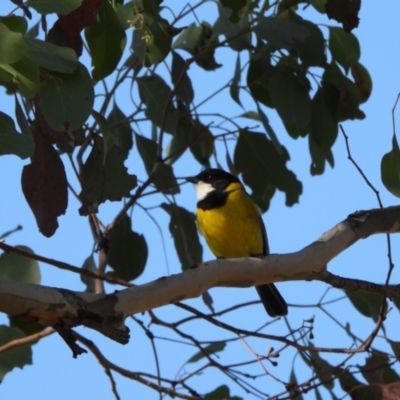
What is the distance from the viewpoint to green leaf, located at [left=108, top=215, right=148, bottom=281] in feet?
12.7

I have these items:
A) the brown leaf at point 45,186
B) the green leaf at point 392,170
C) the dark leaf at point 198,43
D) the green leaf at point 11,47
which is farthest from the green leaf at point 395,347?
the green leaf at point 11,47

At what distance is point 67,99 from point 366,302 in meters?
1.84

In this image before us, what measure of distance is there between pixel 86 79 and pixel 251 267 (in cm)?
71

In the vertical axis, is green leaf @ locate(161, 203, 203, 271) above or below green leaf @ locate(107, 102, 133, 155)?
below

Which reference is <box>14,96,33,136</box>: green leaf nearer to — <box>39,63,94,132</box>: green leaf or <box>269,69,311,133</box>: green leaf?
<box>39,63,94,132</box>: green leaf

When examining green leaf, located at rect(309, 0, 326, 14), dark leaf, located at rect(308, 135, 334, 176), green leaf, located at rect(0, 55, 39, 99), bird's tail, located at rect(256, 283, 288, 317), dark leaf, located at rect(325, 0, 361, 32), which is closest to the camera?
green leaf, located at rect(0, 55, 39, 99)

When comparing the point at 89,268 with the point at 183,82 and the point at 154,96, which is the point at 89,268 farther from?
the point at 183,82

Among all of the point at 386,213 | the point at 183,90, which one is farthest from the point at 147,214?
the point at 386,213

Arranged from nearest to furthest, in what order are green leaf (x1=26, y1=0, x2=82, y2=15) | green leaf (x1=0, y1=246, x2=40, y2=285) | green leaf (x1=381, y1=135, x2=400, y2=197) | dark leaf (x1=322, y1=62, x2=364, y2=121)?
green leaf (x1=26, y1=0, x2=82, y2=15) < green leaf (x1=381, y1=135, x2=400, y2=197) < green leaf (x1=0, y1=246, x2=40, y2=285) < dark leaf (x1=322, y1=62, x2=364, y2=121)

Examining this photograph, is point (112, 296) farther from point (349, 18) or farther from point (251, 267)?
point (349, 18)

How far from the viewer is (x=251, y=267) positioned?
8.32 feet

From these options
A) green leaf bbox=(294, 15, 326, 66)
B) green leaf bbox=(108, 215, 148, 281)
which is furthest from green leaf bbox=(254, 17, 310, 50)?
green leaf bbox=(108, 215, 148, 281)

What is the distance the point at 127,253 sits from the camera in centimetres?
390

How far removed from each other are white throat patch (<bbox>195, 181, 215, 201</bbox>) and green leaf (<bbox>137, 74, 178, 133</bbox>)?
71cm
